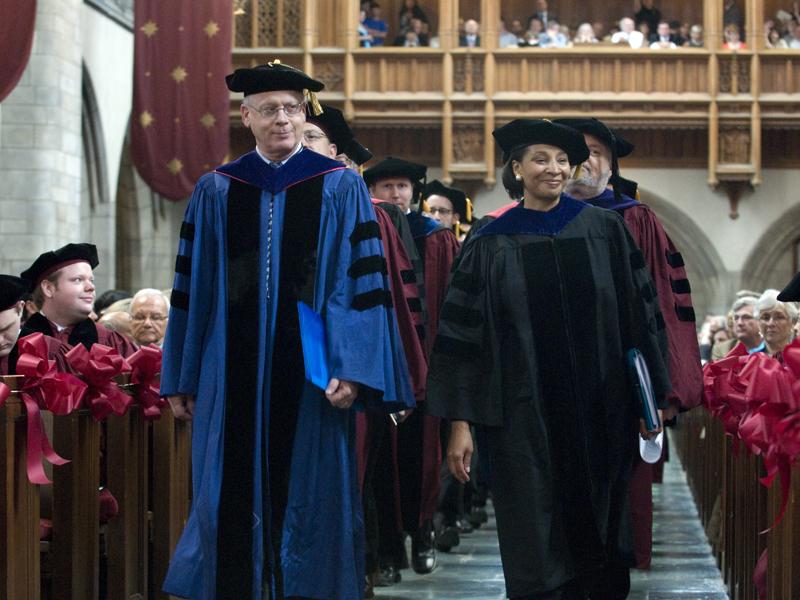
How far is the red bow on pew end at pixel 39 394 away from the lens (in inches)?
169

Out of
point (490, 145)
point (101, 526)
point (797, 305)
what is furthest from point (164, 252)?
point (101, 526)

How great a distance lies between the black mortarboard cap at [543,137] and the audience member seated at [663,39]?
15.5 m

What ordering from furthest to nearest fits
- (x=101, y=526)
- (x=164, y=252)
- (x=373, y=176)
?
(x=164, y=252) < (x=373, y=176) < (x=101, y=526)

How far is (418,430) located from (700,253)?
14.3 metres

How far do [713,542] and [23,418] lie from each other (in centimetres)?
446

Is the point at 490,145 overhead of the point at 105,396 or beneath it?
overhead

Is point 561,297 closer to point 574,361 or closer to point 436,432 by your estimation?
point 574,361

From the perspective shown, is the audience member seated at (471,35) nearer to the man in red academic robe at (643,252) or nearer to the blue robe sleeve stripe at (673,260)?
the man in red academic robe at (643,252)

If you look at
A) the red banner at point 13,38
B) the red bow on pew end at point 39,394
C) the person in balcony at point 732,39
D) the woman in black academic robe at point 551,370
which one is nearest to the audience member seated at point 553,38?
the person in balcony at point 732,39

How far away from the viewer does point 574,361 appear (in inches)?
185

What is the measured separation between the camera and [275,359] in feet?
14.8

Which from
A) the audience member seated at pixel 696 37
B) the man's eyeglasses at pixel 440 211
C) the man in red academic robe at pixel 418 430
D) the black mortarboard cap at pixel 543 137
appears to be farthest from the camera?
the audience member seated at pixel 696 37

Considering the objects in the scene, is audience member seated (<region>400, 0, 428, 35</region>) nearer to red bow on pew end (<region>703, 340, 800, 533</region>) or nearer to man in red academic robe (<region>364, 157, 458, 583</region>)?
man in red academic robe (<region>364, 157, 458, 583</region>)

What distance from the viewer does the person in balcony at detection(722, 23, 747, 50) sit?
19906 mm
